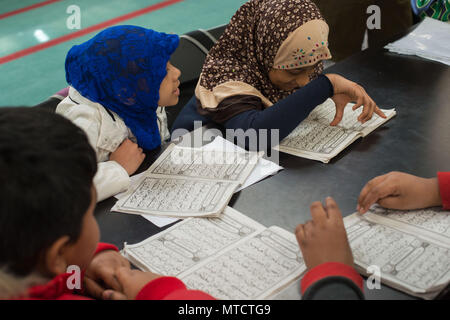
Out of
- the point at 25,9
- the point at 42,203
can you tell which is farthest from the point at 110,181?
the point at 25,9

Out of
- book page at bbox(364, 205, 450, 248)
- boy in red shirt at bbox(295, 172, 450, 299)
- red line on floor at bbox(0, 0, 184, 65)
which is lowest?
red line on floor at bbox(0, 0, 184, 65)

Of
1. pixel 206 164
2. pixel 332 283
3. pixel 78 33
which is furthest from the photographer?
pixel 78 33

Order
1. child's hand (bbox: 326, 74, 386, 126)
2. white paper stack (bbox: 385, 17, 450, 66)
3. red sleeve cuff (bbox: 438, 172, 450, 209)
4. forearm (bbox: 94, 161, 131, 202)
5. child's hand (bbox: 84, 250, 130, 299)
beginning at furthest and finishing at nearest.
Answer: white paper stack (bbox: 385, 17, 450, 66) < child's hand (bbox: 326, 74, 386, 126) < forearm (bbox: 94, 161, 131, 202) < red sleeve cuff (bbox: 438, 172, 450, 209) < child's hand (bbox: 84, 250, 130, 299)

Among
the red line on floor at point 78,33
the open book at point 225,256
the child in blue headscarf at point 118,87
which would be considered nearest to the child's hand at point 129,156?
the child in blue headscarf at point 118,87

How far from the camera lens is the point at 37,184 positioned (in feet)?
1.61

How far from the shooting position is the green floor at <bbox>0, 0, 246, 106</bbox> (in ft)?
10.5

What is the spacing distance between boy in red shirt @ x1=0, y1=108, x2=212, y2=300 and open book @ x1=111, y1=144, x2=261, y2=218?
29cm

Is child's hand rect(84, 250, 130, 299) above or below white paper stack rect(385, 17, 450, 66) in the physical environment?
below

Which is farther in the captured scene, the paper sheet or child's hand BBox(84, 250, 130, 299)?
the paper sheet

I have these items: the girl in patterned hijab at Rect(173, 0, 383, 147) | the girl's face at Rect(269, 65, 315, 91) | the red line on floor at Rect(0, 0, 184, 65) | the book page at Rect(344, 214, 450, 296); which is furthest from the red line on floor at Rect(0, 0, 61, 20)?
the book page at Rect(344, 214, 450, 296)

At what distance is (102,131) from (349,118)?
0.68m

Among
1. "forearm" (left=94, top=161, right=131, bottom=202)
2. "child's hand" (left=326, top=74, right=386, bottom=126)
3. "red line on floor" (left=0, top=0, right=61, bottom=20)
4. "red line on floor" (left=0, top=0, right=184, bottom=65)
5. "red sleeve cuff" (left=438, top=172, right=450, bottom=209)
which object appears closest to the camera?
"red sleeve cuff" (left=438, top=172, right=450, bottom=209)

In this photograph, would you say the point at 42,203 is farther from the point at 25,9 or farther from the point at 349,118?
the point at 25,9

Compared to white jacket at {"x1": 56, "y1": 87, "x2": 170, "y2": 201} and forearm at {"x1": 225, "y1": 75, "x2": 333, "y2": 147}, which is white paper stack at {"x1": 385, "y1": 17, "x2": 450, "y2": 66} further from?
white jacket at {"x1": 56, "y1": 87, "x2": 170, "y2": 201}
